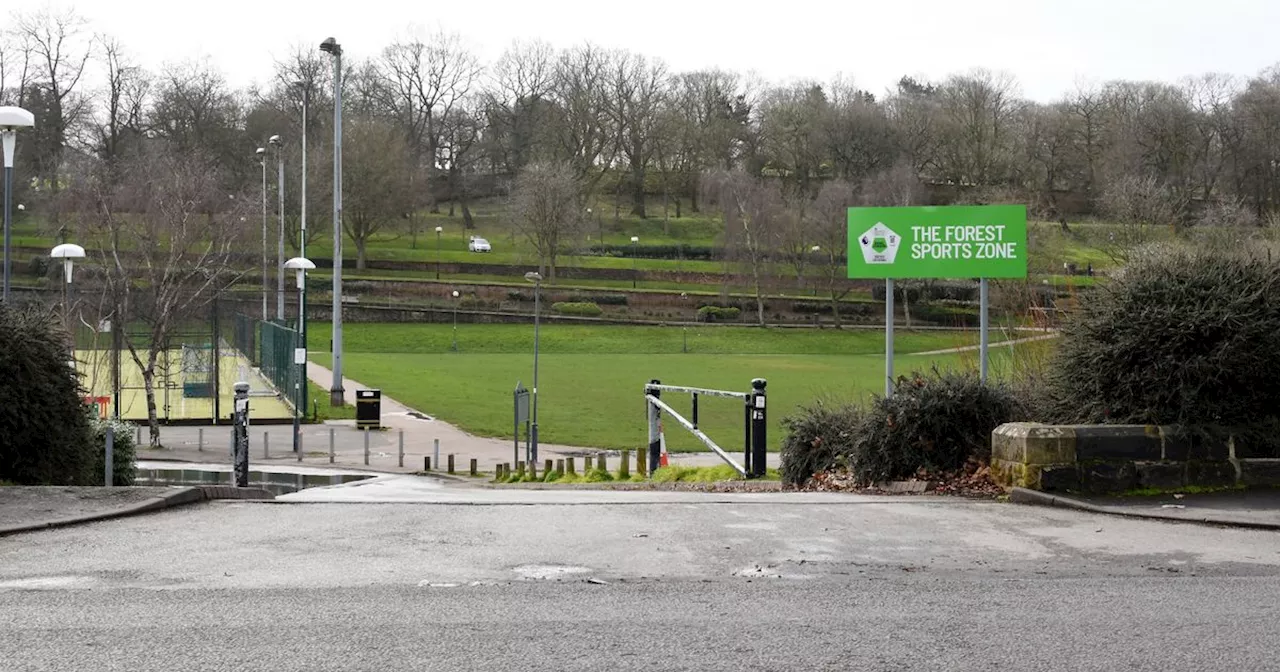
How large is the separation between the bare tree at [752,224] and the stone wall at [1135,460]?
86331 millimetres

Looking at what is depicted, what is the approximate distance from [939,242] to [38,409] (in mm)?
10959

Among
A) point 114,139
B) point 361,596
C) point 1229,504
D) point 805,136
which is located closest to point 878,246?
point 1229,504

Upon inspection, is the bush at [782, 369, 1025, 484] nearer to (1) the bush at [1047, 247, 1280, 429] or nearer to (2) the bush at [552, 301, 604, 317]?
(1) the bush at [1047, 247, 1280, 429]

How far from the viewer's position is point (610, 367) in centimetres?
6738

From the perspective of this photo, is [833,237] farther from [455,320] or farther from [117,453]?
[117,453]

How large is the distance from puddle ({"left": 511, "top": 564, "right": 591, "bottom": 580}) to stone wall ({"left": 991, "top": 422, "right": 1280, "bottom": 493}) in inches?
215

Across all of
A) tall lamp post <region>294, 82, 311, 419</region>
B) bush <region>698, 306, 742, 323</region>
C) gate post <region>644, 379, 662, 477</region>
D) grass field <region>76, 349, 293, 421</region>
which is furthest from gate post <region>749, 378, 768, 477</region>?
bush <region>698, 306, 742, 323</region>

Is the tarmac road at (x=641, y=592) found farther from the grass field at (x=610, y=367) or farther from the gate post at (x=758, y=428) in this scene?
the grass field at (x=610, y=367)

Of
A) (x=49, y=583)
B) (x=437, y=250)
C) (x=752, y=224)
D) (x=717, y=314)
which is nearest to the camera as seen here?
(x=49, y=583)

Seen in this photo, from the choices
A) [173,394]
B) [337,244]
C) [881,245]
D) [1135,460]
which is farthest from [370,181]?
[1135,460]

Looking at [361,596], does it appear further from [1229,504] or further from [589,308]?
[589,308]

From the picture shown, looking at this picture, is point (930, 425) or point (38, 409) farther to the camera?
point (38, 409)

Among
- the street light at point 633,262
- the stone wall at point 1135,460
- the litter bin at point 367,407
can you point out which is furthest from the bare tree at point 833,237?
the stone wall at point 1135,460

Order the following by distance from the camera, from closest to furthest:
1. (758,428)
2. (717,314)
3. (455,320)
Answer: (758,428) → (455,320) → (717,314)
